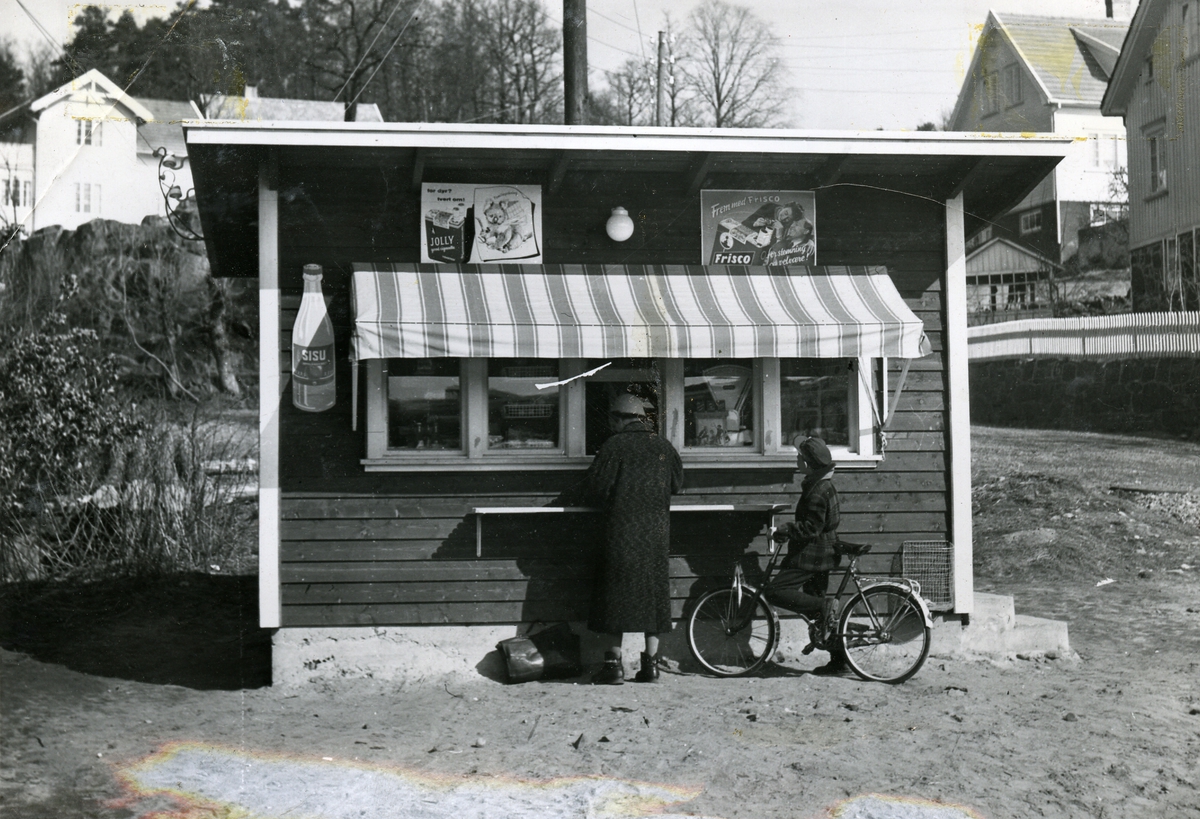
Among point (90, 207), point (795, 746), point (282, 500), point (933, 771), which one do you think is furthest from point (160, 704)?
point (90, 207)

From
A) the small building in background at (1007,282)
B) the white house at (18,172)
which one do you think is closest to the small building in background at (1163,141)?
the small building in background at (1007,282)

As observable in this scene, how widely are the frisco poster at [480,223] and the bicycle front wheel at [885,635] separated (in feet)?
10.7

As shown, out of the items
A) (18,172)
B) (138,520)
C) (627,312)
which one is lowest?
(138,520)

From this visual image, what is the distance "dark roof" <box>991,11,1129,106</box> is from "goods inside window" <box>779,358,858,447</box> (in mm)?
11024

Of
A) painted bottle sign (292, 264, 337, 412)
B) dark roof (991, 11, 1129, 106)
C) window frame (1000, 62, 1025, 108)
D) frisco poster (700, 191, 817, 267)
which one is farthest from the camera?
window frame (1000, 62, 1025, 108)

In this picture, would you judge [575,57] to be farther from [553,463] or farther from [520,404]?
[553,463]

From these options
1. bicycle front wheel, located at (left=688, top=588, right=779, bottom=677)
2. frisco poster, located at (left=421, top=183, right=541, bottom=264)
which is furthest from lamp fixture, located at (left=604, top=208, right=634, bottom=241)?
bicycle front wheel, located at (left=688, top=588, right=779, bottom=677)

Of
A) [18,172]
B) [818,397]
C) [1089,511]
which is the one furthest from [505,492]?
[18,172]

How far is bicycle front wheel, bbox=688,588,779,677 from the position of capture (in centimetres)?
705

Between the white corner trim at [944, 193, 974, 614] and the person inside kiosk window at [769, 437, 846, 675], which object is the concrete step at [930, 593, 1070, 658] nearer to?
the white corner trim at [944, 193, 974, 614]

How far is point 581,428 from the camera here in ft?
23.8

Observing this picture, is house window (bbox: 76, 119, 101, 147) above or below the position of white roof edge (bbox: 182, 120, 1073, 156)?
above

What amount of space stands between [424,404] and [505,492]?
0.82 meters

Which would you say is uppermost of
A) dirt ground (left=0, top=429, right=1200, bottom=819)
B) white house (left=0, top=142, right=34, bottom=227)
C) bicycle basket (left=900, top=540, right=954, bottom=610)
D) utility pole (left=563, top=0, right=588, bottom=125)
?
white house (left=0, top=142, right=34, bottom=227)
